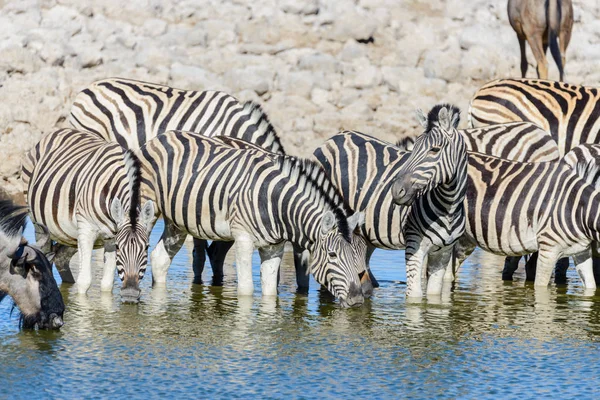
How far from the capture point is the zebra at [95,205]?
11750 millimetres

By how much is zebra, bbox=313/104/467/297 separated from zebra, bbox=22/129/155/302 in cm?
220

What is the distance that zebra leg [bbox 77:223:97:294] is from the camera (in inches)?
480

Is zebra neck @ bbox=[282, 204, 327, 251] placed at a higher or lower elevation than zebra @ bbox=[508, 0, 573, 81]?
lower

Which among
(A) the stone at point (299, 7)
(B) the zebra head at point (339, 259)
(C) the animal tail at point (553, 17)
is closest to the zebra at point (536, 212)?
(B) the zebra head at point (339, 259)

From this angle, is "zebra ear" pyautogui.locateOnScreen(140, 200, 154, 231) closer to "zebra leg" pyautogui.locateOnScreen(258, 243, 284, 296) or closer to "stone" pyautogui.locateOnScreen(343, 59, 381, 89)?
"zebra leg" pyautogui.locateOnScreen(258, 243, 284, 296)

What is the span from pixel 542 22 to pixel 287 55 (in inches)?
276

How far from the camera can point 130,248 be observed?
11695mm

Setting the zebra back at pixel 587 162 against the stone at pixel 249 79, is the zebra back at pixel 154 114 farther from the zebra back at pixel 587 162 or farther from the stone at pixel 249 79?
the stone at pixel 249 79

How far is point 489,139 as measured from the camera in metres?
14.6

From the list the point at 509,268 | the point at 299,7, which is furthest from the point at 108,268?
the point at 299,7

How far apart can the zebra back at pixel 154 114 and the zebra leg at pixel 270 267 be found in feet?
9.06

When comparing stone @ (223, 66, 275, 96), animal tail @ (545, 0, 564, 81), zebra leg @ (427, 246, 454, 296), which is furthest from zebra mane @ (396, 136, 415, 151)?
stone @ (223, 66, 275, 96)

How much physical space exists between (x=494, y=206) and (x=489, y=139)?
178cm

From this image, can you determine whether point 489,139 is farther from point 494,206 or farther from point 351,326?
point 351,326
